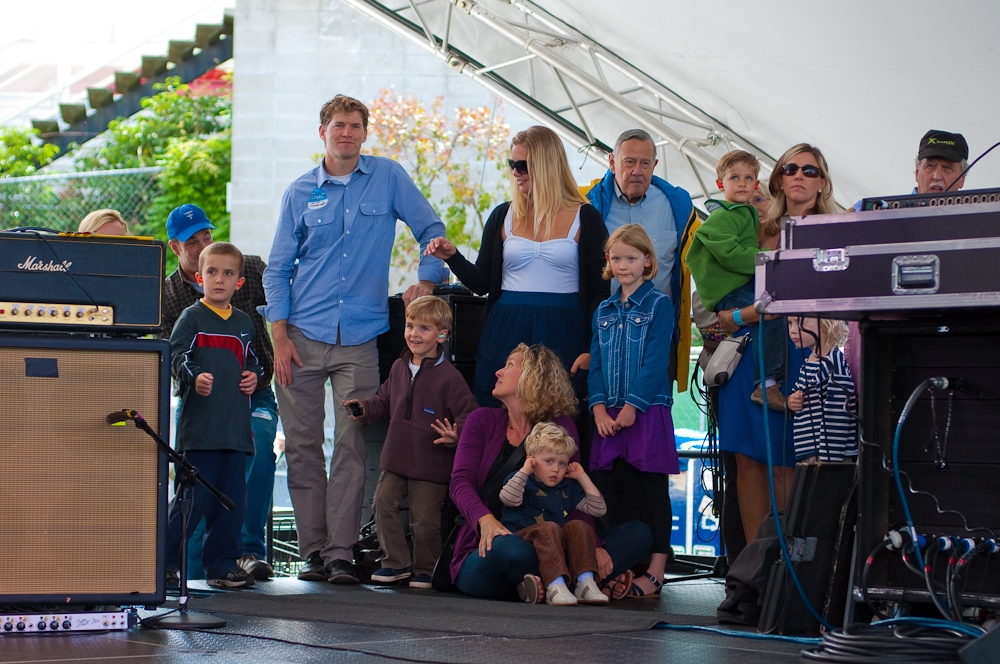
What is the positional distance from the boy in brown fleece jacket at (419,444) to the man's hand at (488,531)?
44 centimetres

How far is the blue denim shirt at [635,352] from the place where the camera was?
3.80 m

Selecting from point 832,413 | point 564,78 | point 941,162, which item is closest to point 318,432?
point 832,413

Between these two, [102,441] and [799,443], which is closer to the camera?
[102,441]

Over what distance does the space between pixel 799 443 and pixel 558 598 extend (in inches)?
A: 34.3

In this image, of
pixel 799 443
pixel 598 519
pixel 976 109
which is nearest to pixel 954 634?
pixel 799 443

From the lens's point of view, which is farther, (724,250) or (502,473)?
(502,473)

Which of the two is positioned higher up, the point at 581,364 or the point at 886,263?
the point at 886,263

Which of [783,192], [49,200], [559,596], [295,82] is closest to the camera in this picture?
[559,596]

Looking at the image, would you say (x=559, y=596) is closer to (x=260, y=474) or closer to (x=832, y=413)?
(x=832, y=413)

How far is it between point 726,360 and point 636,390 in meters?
0.32

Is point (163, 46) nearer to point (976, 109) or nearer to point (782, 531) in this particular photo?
point (976, 109)

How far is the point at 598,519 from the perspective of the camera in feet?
12.7

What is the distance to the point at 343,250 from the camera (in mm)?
4246

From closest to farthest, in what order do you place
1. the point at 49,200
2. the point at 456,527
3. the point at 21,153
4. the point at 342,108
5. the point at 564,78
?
the point at 456,527, the point at 342,108, the point at 564,78, the point at 49,200, the point at 21,153
